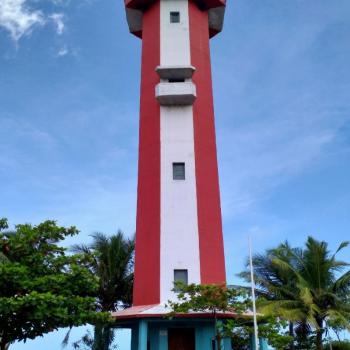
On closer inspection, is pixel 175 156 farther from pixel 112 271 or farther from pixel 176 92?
pixel 112 271

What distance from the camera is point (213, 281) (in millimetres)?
22109

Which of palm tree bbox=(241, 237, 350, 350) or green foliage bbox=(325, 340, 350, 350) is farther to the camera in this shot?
green foliage bbox=(325, 340, 350, 350)

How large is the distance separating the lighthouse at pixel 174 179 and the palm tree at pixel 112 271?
6269 millimetres

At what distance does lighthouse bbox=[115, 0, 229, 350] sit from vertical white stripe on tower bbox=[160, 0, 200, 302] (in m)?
0.05

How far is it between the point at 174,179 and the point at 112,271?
9136 mm

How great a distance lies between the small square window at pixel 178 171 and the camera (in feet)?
78.3

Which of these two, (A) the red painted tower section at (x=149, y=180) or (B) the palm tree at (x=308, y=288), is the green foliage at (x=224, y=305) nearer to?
(A) the red painted tower section at (x=149, y=180)

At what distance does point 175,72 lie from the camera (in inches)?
996

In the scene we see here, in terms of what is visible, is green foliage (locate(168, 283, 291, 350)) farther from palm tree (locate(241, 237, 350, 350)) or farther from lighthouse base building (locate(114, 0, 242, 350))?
palm tree (locate(241, 237, 350, 350))

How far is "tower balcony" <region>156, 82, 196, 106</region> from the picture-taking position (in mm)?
24578

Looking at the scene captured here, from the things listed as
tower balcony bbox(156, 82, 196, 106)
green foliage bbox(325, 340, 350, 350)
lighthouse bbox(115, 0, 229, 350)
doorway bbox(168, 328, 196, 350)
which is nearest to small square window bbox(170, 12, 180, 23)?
lighthouse bbox(115, 0, 229, 350)

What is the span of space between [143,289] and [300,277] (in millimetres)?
9667

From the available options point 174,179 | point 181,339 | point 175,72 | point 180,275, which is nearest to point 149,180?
point 174,179

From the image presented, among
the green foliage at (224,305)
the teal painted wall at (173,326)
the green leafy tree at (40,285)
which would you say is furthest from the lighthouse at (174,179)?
the green leafy tree at (40,285)
